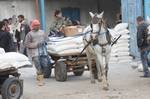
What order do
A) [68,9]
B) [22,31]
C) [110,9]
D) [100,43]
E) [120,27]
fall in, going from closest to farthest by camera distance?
[100,43], [120,27], [22,31], [68,9], [110,9]

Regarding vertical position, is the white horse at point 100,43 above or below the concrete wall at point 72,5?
below

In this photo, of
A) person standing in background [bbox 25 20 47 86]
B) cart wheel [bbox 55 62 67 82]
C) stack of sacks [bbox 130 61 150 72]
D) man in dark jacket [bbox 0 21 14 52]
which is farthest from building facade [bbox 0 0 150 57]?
man in dark jacket [bbox 0 21 14 52]

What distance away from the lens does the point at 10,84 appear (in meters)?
11.9

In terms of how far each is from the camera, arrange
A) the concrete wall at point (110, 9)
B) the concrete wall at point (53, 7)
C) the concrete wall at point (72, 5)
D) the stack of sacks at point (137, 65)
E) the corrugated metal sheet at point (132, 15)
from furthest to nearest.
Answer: the concrete wall at point (110, 9)
the concrete wall at point (72, 5)
the concrete wall at point (53, 7)
the corrugated metal sheet at point (132, 15)
the stack of sacks at point (137, 65)

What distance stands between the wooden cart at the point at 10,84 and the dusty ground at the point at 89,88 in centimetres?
87

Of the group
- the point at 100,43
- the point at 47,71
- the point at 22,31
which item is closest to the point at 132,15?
the point at 22,31

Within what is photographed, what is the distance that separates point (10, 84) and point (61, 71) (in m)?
3.66

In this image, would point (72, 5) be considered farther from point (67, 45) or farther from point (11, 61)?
point (11, 61)

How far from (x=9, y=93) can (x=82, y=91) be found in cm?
227

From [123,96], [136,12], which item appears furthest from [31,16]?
[123,96]

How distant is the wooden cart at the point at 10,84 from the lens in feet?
38.5

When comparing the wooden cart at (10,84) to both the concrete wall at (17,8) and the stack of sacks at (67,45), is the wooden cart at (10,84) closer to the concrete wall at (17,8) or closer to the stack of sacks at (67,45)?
the stack of sacks at (67,45)

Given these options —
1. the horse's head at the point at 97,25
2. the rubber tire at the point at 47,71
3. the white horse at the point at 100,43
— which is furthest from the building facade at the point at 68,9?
the horse's head at the point at 97,25

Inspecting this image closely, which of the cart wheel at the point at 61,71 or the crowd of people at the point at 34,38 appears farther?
the cart wheel at the point at 61,71
